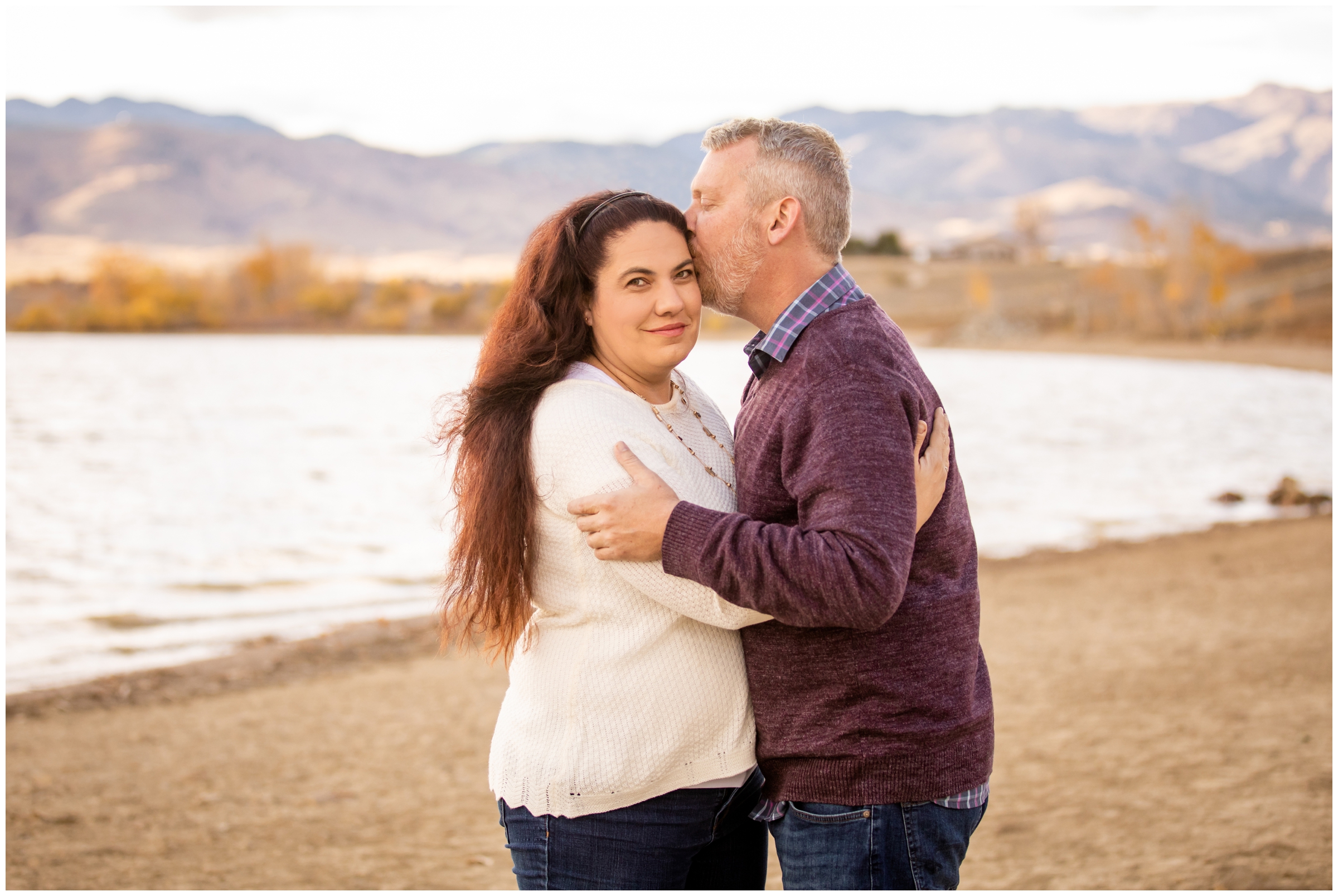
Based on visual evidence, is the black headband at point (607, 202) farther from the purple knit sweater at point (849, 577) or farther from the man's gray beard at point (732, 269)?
the purple knit sweater at point (849, 577)

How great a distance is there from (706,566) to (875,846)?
25.0 inches

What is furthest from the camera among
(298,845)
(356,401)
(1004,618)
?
(356,401)

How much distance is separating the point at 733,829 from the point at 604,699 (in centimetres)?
43

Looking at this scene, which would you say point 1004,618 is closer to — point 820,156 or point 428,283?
point 820,156

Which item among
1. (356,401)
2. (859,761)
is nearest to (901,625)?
(859,761)

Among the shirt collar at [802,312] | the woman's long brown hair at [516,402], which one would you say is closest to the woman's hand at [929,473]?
the shirt collar at [802,312]

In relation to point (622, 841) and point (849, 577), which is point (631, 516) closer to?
point (849, 577)

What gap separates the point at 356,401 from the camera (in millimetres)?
39969

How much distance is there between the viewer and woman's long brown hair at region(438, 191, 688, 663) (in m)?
1.96

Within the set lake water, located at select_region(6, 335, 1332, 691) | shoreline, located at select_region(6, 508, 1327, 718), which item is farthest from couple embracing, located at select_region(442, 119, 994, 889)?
shoreline, located at select_region(6, 508, 1327, 718)

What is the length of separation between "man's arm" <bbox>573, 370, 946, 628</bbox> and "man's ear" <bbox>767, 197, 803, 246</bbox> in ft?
1.28

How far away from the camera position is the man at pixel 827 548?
5.76ft

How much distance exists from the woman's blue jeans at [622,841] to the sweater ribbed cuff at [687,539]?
498 mm

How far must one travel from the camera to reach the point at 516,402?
2.01 metres
